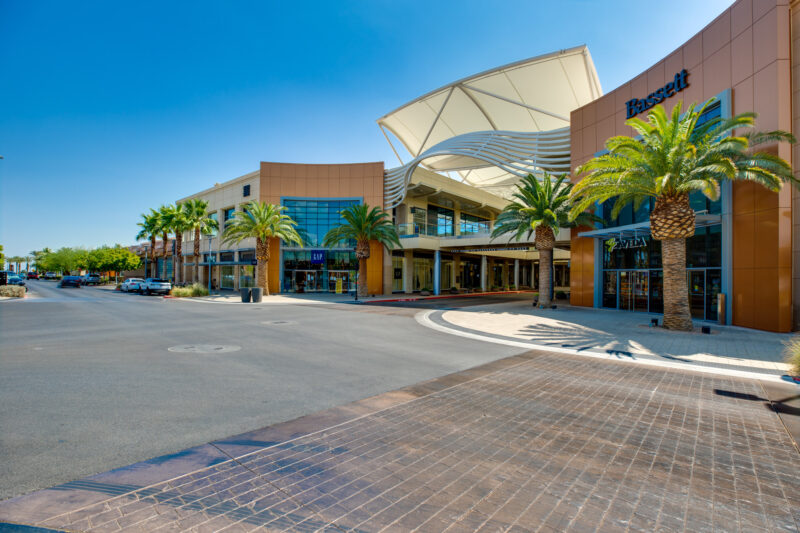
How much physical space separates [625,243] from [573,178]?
4963 mm

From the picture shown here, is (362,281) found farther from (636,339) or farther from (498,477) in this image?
(498,477)

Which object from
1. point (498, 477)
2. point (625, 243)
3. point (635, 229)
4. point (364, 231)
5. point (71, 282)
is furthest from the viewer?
point (71, 282)

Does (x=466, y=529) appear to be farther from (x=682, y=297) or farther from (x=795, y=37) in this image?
(x=795, y=37)

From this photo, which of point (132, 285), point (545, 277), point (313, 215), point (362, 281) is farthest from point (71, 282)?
point (545, 277)

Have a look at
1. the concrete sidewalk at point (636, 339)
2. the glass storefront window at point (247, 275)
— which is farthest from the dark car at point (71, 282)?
the concrete sidewalk at point (636, 339)

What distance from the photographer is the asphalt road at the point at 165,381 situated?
404 cm

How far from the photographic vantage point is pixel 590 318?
56.5 feet

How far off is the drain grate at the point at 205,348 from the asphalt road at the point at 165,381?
0.16m

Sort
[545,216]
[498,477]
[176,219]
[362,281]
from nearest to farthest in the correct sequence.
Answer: [498,477] → [545,216] → [362,281] → [176,219]

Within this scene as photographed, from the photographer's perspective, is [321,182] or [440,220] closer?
[321,182]

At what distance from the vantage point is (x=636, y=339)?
1177 centimetres

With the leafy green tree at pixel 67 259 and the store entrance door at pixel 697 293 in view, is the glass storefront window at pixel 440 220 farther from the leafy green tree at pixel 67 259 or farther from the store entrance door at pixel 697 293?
the leafy green tree at pixel 67 259

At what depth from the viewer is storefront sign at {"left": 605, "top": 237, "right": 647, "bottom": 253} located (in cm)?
1972

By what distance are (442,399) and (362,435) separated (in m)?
1.80
